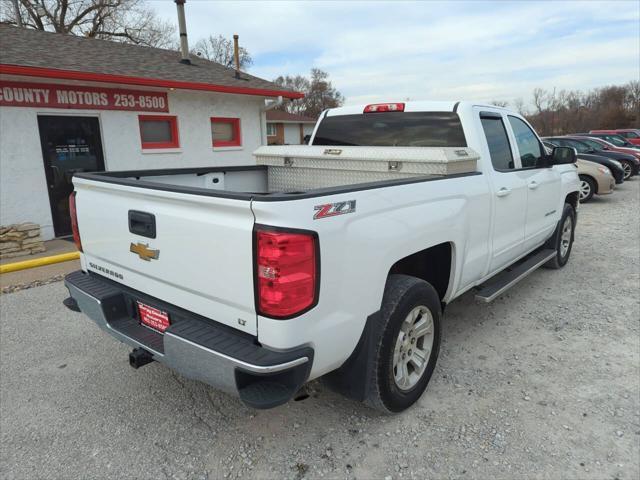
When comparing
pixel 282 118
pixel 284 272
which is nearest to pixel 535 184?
pixel 284 272

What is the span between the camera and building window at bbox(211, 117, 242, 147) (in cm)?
1117

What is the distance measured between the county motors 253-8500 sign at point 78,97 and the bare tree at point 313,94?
52.3 metres

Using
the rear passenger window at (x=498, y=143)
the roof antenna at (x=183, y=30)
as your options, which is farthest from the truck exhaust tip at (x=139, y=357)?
the roof antenna at (x=183, y=30)

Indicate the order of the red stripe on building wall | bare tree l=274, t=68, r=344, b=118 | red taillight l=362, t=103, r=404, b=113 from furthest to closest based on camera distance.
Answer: bare tree l=274, t=68, r=344, b=118
the red stripe on building wall
red taillight l=362, t=103, r=404, b=113

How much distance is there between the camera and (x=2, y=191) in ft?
25.0

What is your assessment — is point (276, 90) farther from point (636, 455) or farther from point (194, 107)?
point (636, 455)

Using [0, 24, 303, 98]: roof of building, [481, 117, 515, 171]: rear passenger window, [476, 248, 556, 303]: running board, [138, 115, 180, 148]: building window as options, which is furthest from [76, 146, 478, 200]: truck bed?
[138, 115, 180, 148]: building window

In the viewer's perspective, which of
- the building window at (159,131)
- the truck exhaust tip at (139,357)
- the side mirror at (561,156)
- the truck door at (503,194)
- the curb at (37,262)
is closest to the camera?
the truck exhaust tip at (139,357)

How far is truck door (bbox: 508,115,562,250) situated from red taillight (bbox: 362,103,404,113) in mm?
1161

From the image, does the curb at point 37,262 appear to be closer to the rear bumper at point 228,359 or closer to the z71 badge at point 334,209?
the rear bumper at point 228,359

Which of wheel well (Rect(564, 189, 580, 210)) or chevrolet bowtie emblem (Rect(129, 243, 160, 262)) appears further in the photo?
wheel well (Rect(564, 189, 580, 210))

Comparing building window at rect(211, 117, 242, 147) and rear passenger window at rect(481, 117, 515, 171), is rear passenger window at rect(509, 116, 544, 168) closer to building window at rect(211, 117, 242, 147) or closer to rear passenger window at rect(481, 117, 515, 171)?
rear passenger window at rect(481, 117, 515, 171)

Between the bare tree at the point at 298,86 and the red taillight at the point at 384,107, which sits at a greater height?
the bare tree at the point at 298,86

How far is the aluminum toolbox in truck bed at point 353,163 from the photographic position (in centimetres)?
319
